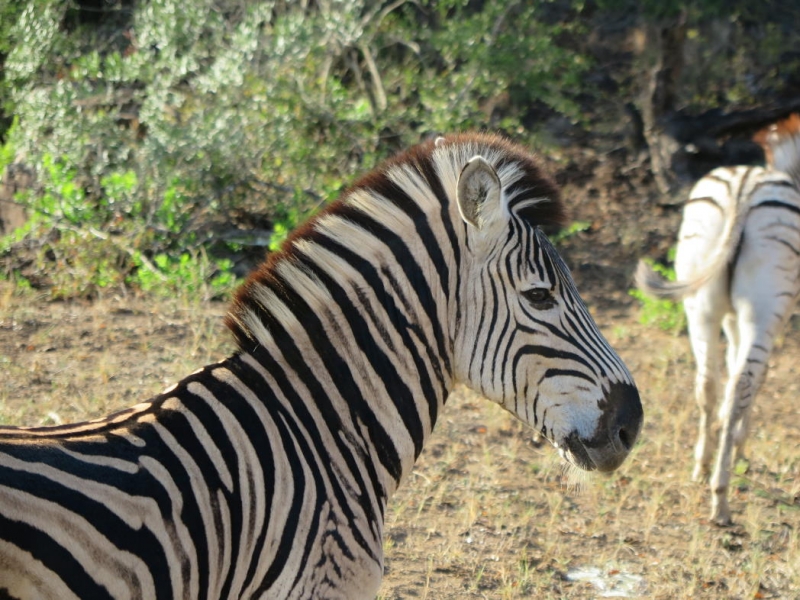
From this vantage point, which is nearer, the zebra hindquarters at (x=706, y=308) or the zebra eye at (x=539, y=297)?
the zebra eye at (x=539, y=297)

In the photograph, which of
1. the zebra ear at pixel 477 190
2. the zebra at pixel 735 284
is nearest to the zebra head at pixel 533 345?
the zebra ear at pixel 477 190

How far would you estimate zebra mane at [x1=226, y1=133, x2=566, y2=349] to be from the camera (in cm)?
270

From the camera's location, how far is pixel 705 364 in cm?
577

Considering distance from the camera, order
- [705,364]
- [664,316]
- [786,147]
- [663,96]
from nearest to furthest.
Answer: [705,364] → [786,147] → [664,316] → [663,96]

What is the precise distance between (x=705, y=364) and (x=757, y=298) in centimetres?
55

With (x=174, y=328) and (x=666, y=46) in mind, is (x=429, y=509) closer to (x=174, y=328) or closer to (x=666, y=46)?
(x=174, y=328)

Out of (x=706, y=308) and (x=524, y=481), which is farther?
(x=706, y=308)

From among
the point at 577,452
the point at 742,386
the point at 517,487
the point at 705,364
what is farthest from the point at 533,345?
the point at 705,364

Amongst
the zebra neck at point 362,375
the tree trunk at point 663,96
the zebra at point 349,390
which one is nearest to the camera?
the zebra at point 349,390

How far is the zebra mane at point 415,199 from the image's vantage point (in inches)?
106

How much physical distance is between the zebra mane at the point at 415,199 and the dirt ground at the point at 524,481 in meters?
0.98

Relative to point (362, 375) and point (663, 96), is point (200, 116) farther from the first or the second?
point (663, 96)

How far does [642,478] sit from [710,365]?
2.97 feet

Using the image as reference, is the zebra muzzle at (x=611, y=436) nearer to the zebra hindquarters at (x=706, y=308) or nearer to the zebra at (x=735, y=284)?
the zebra at (x=735, y=284)
